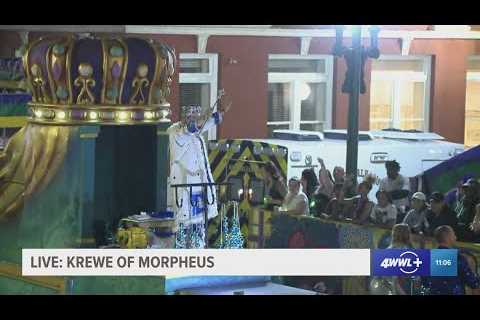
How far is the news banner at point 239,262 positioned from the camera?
607cm

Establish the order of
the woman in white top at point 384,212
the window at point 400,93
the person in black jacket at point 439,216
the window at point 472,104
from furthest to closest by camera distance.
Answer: the window at point 400,93
the window at point 472,104
the woman in white top at point 384,212
the person in black jacket at point 439,216

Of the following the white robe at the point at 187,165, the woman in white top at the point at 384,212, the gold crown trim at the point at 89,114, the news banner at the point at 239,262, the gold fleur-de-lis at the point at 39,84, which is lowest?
the news banner at the point at 239,262

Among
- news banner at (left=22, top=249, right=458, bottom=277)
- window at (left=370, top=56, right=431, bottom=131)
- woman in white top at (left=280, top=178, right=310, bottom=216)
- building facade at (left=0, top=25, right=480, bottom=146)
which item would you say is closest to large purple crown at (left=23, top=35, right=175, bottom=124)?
building facade at (left=0, top=25, right=480, bottom=146)

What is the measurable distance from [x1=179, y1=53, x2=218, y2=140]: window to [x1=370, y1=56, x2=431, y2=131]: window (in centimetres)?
70

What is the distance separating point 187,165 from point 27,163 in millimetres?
713

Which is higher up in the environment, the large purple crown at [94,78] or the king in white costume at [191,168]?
the large purple crown at [94,78]

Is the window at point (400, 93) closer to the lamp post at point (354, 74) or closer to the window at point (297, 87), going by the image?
the lamp post at point (354, 74)

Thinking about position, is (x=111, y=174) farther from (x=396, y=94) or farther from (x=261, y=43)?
(x=396, y=94)

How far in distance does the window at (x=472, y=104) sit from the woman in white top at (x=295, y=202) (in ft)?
2.42

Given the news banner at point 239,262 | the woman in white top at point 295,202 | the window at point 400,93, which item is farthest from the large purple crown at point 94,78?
the window at point 400,93

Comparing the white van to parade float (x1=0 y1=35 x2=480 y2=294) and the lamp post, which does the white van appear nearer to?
the lamp post

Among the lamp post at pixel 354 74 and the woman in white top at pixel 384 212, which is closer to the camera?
the woman in white top at pixel 384 212

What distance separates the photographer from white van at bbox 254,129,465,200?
6477 millimetres

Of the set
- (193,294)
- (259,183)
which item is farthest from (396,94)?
(193,294)
